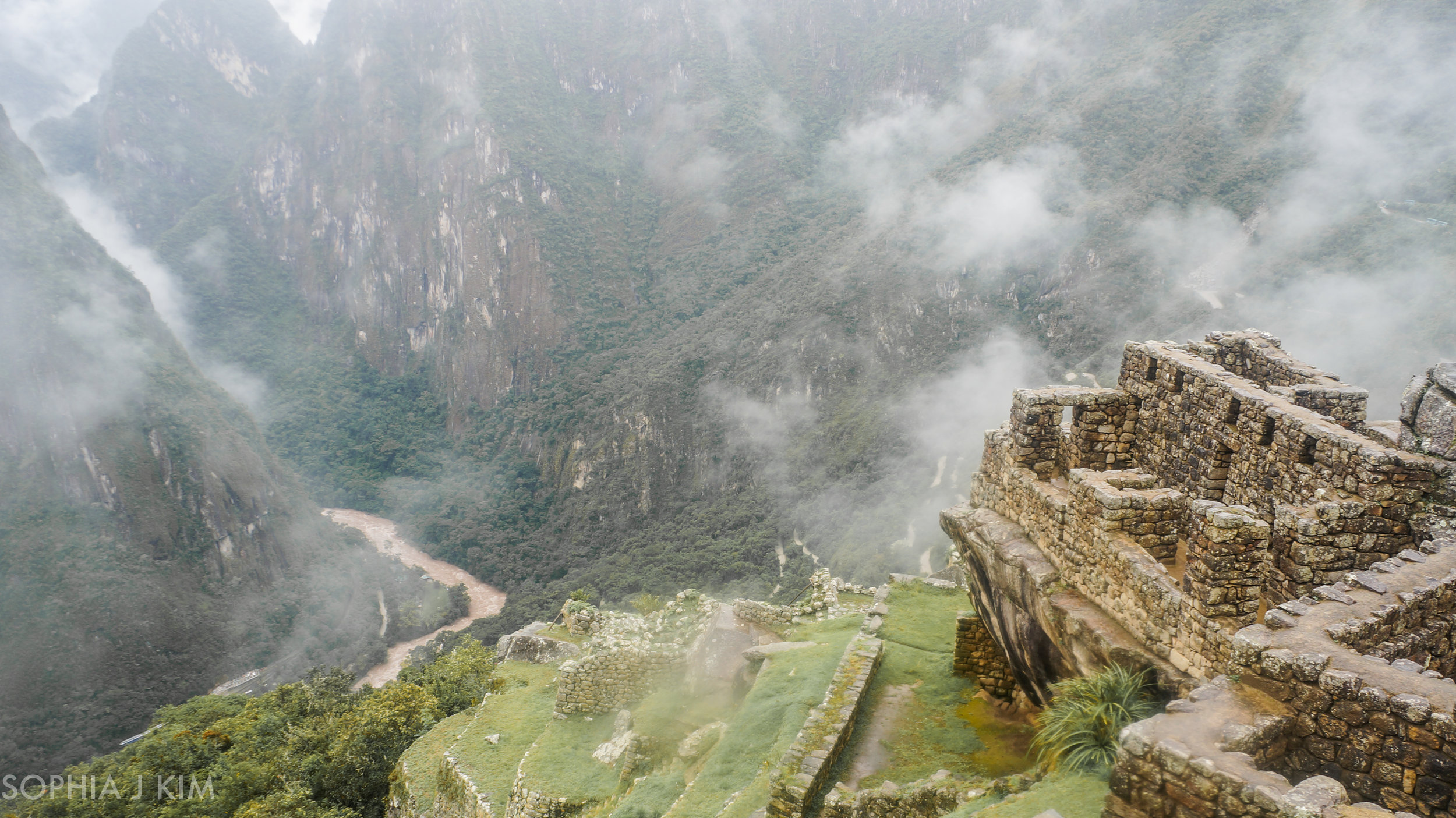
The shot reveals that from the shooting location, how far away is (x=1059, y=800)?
283 inches

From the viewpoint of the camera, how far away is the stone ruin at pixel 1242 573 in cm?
585

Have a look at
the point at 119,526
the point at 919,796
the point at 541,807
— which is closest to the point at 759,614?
the point at 541,807

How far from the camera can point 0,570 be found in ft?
275

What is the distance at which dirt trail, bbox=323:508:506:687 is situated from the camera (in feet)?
277

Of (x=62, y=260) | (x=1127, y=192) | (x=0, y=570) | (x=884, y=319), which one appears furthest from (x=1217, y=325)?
(x=62, y=260)

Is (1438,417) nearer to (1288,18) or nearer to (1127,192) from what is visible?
(1127,192)

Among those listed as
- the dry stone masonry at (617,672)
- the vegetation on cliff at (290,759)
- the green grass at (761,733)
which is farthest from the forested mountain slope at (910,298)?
the green grass at (761,733)

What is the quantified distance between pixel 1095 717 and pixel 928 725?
5130 mm

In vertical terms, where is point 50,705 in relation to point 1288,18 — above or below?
below

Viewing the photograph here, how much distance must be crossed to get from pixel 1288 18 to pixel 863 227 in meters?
66.7

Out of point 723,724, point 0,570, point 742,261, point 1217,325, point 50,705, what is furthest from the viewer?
point 742,261

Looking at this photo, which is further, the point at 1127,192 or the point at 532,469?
the point at 532,469

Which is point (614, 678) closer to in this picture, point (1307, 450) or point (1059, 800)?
point (1059, 800)

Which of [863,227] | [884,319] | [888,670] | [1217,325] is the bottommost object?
[888,670]
